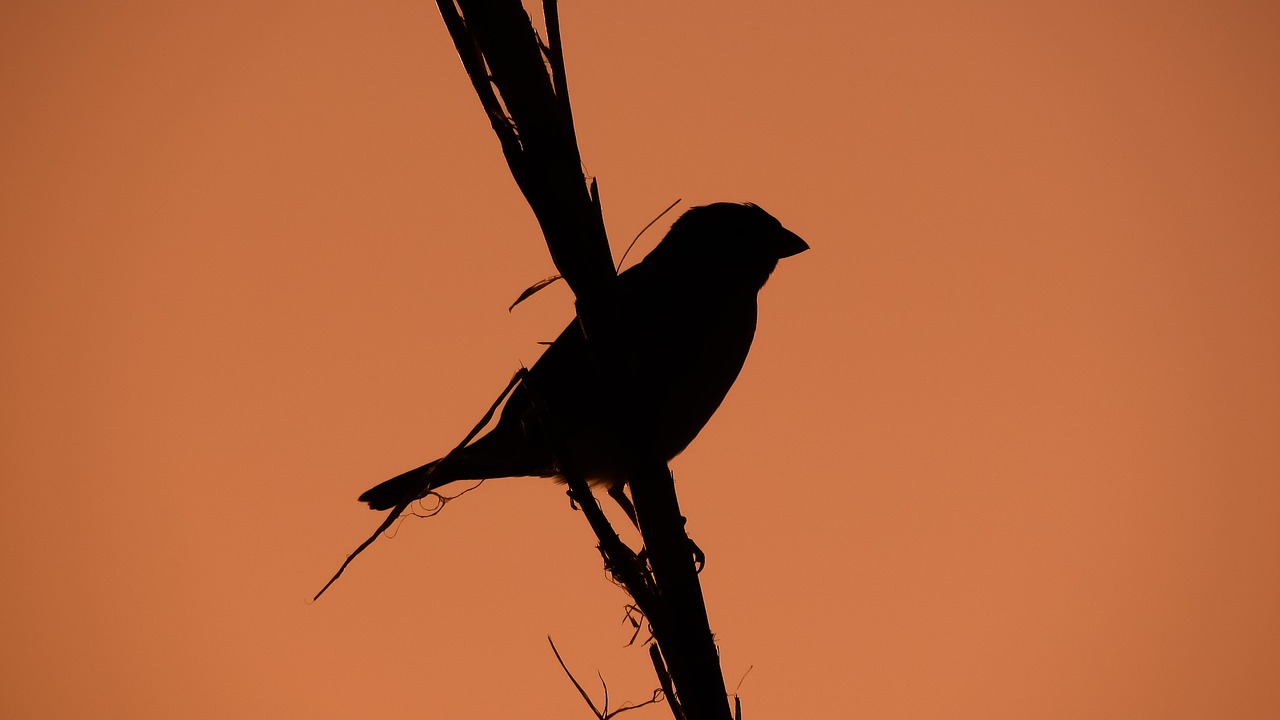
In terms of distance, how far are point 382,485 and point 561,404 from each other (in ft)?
3.35

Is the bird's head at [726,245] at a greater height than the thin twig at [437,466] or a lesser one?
greater

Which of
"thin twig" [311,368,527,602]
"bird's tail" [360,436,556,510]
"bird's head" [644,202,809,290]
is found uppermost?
"bird's head" [644,202,809,290]

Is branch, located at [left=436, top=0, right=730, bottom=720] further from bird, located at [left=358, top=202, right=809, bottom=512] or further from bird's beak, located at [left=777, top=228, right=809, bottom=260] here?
bird's beak, located at [left=777, top=228, right=809, bottom=260]

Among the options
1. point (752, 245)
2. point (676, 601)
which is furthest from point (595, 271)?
point (752, 245)

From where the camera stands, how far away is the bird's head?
252cm

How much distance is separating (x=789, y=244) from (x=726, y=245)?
1.22 ft

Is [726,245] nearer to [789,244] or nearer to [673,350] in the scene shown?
[789,244]

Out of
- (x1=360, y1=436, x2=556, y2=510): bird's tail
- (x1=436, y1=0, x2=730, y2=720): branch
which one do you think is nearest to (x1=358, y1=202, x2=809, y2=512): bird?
(x1=360, y1=436, x2=556, y2=510): bird's tail

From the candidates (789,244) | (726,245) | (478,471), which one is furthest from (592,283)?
(789,244)

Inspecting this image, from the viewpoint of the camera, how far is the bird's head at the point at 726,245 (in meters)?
2.52

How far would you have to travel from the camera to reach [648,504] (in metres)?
1.31

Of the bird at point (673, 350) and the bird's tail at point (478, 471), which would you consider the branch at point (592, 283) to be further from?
the bird's tail at point (478, 471)

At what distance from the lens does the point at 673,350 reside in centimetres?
222

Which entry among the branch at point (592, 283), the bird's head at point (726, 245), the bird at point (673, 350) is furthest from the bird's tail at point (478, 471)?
the branch at point (592, 283)
